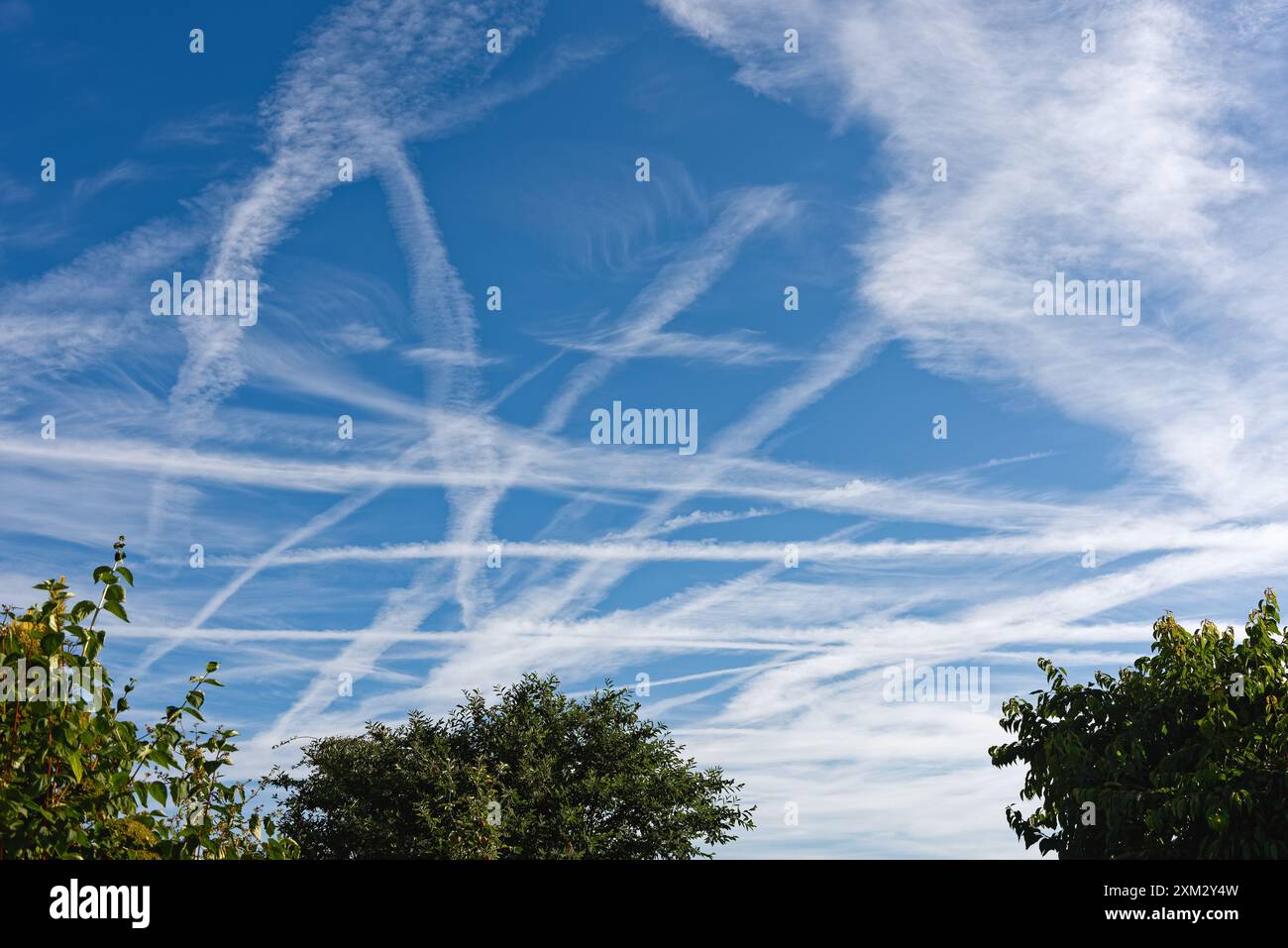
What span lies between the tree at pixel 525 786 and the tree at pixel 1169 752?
1253 cm

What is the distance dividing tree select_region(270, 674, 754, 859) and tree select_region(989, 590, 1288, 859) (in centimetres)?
1253

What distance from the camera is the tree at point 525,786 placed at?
91.9ft

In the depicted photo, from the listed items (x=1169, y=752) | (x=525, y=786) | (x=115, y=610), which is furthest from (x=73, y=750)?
(x=525, y=786)

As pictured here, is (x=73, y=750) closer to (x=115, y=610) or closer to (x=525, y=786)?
(x=115, y=610)

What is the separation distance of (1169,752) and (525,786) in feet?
56.5

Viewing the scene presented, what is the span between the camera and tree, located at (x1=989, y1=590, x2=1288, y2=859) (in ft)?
48.9

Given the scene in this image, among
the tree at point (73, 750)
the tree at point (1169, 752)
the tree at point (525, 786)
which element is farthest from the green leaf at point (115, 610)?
the tree at point (525, 786)

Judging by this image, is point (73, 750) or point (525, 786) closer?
point (73, 750)

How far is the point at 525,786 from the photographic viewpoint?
29.2m
